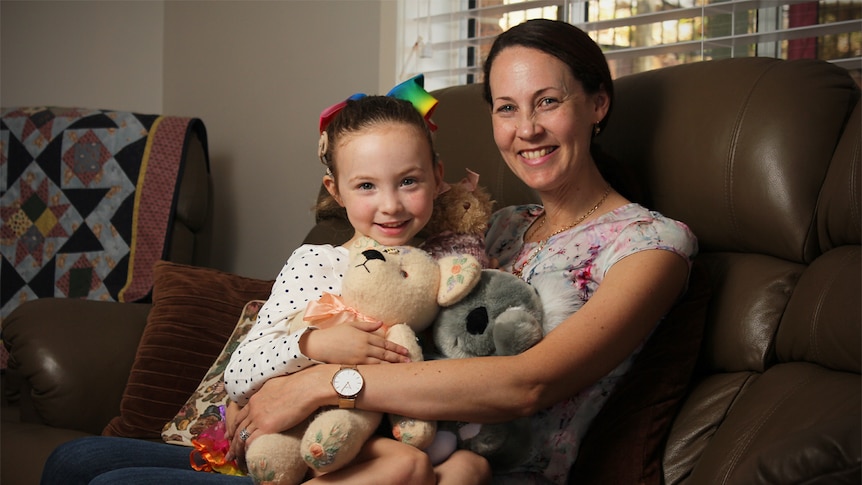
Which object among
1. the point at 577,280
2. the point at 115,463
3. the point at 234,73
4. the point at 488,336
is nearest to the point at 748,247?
the point at 577,280

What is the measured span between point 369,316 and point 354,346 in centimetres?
5

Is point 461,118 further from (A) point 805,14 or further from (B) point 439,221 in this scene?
(A) point 805,14

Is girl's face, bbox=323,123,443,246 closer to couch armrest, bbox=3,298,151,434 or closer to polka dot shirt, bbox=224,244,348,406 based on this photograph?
polka dot shirt, bbox=224,244,348,406

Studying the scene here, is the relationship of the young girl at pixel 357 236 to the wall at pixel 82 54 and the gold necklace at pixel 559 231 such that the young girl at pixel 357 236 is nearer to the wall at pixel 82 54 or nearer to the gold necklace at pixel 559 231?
the gold necklace at pixel 559 231

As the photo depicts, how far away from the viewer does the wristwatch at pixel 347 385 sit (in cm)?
125

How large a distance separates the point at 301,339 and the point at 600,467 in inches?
21.3

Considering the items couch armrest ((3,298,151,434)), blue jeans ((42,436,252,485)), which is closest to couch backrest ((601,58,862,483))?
blue jeans ((42,436,252,485))

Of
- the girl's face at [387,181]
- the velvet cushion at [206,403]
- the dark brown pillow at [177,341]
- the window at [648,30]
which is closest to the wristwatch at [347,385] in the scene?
the girl's face at [387,181]

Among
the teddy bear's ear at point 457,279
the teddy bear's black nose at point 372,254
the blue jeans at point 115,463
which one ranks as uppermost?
the teddy bear's black nose at point 372,254

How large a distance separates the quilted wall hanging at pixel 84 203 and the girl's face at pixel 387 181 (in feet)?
4.82

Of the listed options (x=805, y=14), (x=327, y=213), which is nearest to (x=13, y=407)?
(x=327, y=213)

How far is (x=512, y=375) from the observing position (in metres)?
1.27

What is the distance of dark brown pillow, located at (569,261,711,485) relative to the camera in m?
1.42

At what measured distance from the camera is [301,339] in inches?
52.2
